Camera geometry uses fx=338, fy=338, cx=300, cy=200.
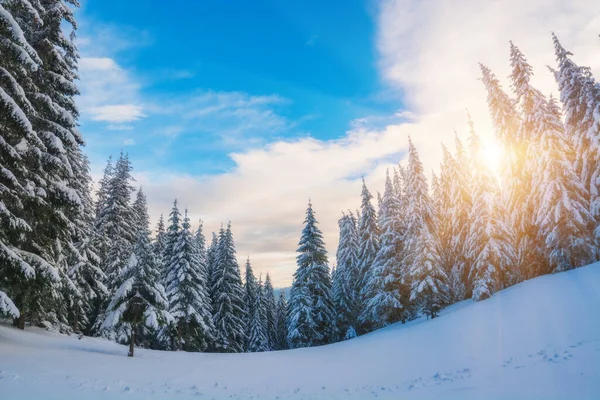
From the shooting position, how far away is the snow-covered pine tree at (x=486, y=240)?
26.1 metres

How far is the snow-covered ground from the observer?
9.66 meters

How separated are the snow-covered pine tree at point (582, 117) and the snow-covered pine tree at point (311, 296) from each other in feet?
75.2

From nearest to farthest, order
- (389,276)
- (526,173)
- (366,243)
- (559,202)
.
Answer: (559,202), (526,173), (389,276), (366,243)

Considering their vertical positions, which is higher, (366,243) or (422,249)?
(366,243)

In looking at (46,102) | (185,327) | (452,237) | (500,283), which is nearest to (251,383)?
(46,102)

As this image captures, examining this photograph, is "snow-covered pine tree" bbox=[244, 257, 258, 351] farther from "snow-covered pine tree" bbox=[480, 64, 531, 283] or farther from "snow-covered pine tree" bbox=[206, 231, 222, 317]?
"snow-covered pine tree" bbox=[480, 64, 531, 283]

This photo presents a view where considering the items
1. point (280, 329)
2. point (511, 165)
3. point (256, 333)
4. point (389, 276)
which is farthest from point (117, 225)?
point (280, 329)

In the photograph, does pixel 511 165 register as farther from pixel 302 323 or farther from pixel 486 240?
pixel 302 323

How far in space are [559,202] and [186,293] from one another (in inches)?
1176

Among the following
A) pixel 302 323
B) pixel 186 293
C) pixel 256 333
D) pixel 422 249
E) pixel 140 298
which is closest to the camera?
pixel 140 298

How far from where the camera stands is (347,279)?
140 feet

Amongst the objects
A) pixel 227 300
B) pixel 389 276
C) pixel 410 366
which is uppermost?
pixel 389 276

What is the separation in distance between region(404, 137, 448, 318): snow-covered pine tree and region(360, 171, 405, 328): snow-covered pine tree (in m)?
1.86

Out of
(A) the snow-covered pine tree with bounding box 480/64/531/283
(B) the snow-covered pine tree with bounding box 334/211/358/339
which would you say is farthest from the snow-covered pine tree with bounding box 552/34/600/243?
(B) the snow-covered pine tree with bounding box 334/211/358/339
